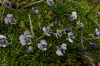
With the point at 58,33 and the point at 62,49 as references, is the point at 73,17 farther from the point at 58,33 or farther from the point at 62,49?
the point at 62,49

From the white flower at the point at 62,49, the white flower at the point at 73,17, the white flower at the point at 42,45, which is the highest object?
the white flower at the point at 73,17

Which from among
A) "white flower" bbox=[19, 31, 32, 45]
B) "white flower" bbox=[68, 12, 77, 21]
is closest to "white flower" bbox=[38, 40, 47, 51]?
"white flower" bbox=[19, 31, 32, 45]

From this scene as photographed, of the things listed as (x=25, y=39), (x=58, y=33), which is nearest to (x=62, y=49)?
(x=58, y=33)

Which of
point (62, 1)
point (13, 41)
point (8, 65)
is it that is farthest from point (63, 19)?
point (8, 65)

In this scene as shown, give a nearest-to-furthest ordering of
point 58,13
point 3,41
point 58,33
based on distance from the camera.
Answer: point 3,41 < point 58,33 < point 58,13

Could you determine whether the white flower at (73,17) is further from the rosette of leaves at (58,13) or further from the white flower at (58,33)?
the white flower at (58,33)

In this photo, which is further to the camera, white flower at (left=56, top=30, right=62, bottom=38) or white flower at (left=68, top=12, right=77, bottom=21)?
white flower at (left=68, top=12, right=77, bottom=21)

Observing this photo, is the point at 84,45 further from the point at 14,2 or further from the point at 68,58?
the point at 14,2

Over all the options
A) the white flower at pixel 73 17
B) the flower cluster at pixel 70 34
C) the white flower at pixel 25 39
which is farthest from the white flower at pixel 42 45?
the white flower at pixel 73 17

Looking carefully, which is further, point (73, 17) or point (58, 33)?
point (73, 17)

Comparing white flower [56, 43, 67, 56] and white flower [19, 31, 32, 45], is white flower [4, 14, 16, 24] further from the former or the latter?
white flower [56, 43, 67, 56]
